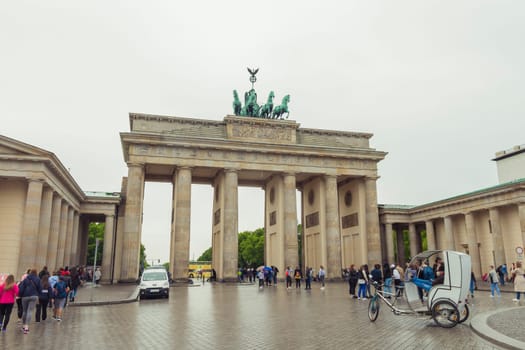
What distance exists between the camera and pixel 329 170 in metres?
45.2

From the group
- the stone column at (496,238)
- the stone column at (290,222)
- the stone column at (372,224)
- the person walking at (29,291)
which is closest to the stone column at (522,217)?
the stone column at (496,238)

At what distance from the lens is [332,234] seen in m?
44.0

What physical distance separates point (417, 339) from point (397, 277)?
470 inches

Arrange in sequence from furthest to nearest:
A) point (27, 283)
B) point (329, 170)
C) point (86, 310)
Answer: point (329, 170), point (86, 310), point (27, 283)

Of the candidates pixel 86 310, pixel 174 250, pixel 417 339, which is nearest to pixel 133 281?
pixel 174 250

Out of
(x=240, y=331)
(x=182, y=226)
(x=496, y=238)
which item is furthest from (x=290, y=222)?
(x=240, y=331)

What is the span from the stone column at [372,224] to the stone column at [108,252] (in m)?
26.9

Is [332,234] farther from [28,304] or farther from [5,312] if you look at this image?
[5,312]

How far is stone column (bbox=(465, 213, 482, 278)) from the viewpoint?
40.4 m

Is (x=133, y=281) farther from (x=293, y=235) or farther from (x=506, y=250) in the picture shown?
(x=506, y=250)

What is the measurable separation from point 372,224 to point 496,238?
1227 centimetres

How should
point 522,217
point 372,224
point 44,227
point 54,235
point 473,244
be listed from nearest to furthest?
point 44,227 → point 54,235 → point 522,217 → point 473,244 → point 372,224

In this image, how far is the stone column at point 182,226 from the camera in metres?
38.7

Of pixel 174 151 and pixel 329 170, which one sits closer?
pixel 174 151
